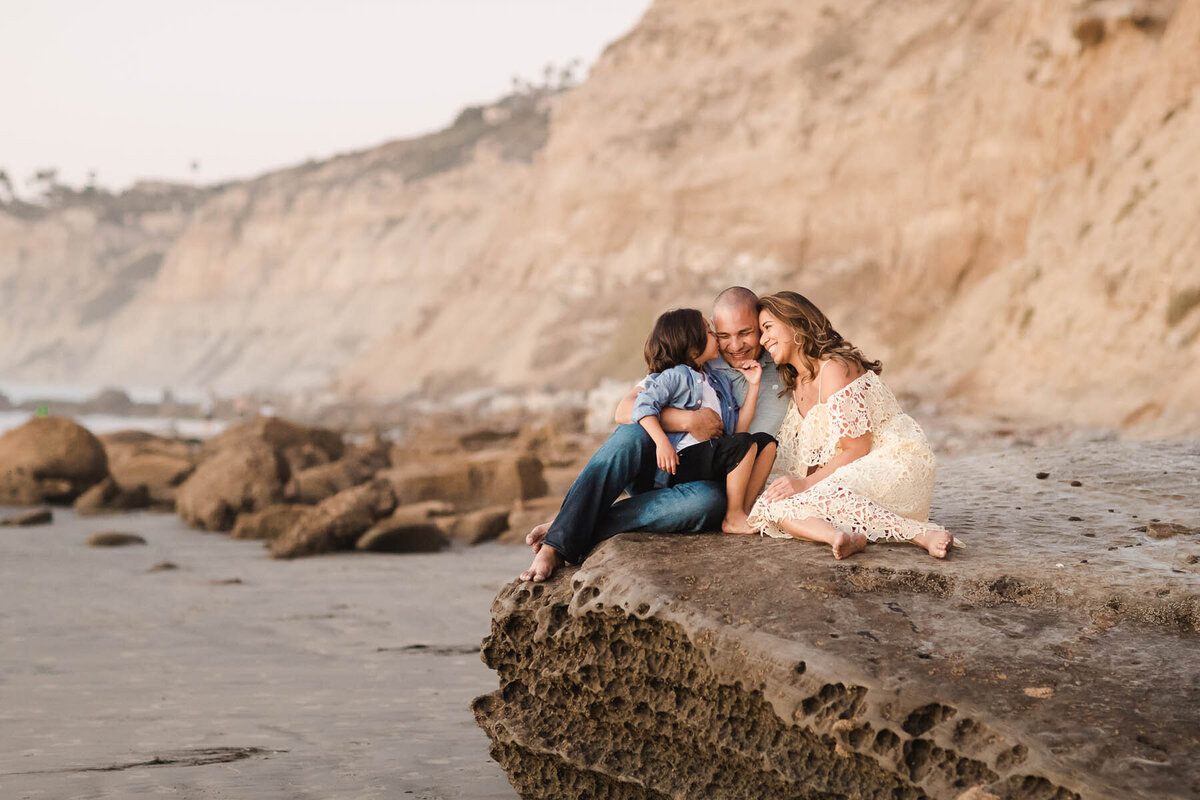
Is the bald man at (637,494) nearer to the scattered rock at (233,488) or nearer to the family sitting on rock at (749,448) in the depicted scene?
the family sitting on rock at (749,448)

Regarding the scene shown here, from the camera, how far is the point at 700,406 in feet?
13.2

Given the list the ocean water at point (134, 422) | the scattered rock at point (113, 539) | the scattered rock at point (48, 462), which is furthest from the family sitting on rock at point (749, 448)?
the ocean water at point (134, 422)

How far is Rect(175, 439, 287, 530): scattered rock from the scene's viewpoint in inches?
447

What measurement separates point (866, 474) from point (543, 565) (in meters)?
1.17

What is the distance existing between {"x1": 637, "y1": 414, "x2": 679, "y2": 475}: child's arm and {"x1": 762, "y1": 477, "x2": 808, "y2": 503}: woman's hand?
1.13 feet

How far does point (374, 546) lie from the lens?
9.62 metres

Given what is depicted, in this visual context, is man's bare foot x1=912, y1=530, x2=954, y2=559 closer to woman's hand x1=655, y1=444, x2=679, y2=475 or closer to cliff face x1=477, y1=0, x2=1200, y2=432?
woman's hand x1=655, y1=444, x2=679, y2=475

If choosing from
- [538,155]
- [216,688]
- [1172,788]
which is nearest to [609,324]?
[538,155]

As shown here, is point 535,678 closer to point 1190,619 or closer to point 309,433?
point 1190,619

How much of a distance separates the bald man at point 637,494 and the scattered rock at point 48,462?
10.7 m

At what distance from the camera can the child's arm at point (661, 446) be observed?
3849 mm

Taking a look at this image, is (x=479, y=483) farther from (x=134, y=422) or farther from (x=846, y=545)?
(x=134, y=422)

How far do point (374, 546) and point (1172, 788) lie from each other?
26.2ft

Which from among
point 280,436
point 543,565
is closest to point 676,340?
point 543,565
